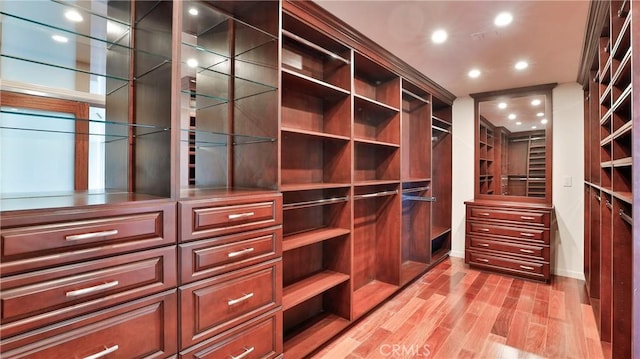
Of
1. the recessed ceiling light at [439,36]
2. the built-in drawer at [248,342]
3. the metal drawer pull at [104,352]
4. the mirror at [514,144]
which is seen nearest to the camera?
the metal drawer pull at [104,352]

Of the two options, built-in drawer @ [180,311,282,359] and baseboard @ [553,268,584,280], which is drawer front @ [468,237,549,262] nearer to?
baseboard @ [553,268,584,280]

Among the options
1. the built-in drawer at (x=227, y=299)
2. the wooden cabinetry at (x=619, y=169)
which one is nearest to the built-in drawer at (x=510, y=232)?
the wooden cabinetry at (x=619, y=169)

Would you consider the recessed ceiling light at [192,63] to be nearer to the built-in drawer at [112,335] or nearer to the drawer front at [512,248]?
the built-in drawer at [112,335]

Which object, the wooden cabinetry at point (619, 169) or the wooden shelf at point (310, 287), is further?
the wooden shelf at point (310, 287)

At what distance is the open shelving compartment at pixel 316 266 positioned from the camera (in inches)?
88.0

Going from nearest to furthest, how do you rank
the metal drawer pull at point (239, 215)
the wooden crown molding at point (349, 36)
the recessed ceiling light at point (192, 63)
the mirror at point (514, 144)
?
the metal drawer pull at point (239, 215) → the recessed ceiling light at point (192, 63) → the wooden crown molding at point (349, 36) → the mirror at point (514, 144)

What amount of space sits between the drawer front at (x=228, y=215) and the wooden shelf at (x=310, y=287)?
630mm

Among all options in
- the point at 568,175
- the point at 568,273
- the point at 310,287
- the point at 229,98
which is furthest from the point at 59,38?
the point at 568,273

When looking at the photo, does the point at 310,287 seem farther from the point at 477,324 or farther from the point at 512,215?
the point at 512,215

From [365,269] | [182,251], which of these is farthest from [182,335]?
[365,269]

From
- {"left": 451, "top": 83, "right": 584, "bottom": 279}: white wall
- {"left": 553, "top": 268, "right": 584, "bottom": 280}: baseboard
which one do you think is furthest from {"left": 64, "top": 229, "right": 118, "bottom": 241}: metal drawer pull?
{"left": 553, "top": 268, "right": 584, "bottom": 280}: baseboard

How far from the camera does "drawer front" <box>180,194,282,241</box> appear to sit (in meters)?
1.38

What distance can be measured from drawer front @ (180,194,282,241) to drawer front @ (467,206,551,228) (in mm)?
3117

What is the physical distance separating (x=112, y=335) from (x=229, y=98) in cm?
144
